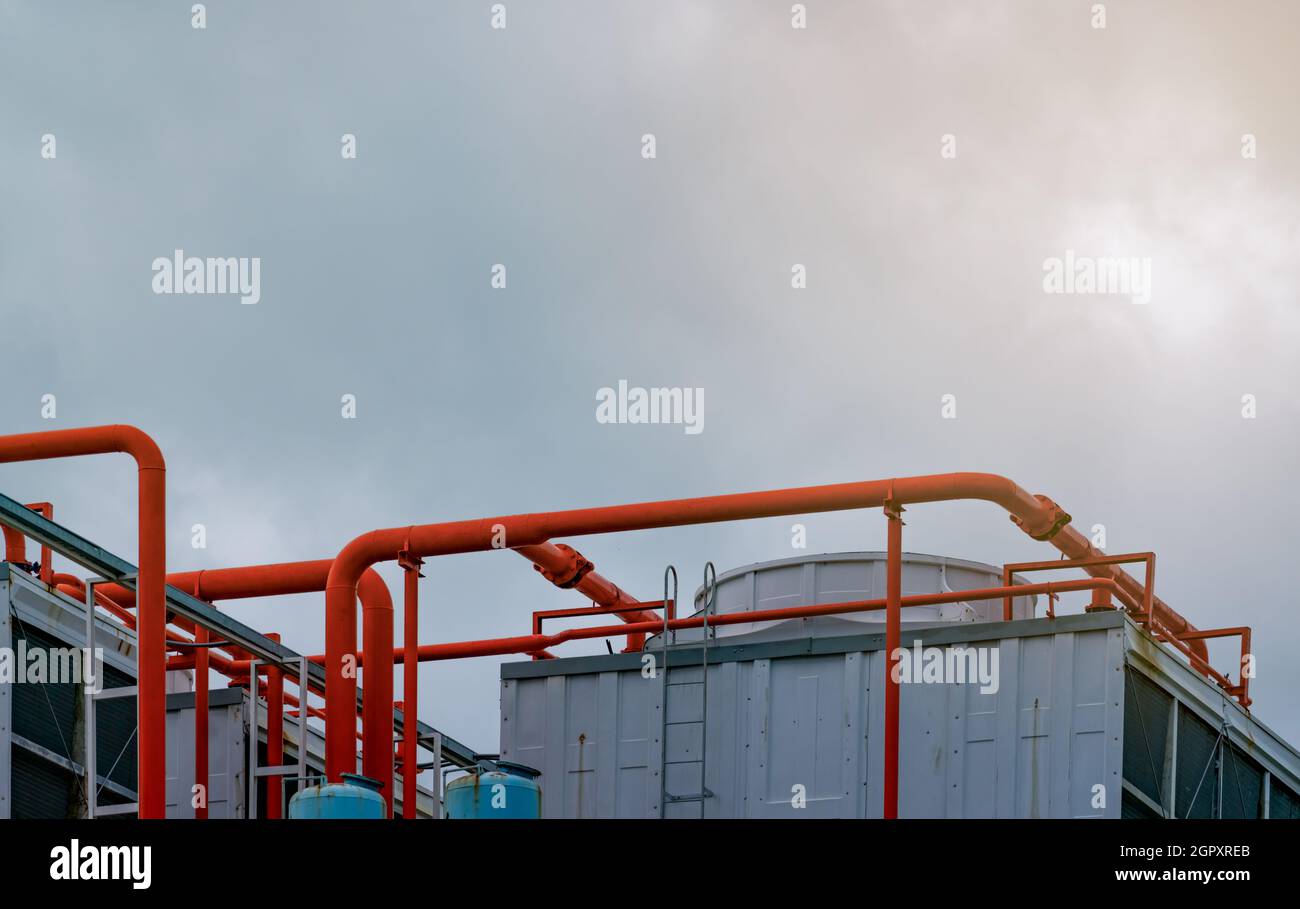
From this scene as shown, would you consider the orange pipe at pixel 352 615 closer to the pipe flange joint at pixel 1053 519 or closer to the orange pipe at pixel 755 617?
the orange pipe at pixel 755 617

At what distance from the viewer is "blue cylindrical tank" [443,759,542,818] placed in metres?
18.5

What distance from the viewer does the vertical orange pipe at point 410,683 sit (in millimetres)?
22659

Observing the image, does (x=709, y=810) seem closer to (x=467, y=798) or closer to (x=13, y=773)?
(x=467, y=798)

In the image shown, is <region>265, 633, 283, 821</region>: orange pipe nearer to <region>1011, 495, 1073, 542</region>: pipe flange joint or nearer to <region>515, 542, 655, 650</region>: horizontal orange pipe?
<region>515, 542, 655, 650</region>: horizontal orange pipe

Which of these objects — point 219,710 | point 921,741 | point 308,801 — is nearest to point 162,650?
point 308,801

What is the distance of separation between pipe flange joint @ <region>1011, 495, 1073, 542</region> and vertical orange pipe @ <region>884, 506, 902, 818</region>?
8.21 ft

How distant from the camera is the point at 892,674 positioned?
788 inches

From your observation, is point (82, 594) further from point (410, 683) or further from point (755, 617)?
point (755, 617)

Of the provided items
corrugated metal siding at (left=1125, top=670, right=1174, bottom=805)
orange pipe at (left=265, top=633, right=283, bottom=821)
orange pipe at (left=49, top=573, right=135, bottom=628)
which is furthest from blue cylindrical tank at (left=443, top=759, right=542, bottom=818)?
orange pipe at (left=49, top=573, right=135, bottom=628)

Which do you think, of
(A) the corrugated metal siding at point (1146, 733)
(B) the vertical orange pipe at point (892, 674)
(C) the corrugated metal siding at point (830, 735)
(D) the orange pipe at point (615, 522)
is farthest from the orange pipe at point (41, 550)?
(A) the corrugated metal siding at point (1146, 733)

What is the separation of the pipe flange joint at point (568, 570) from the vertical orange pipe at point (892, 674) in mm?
7082

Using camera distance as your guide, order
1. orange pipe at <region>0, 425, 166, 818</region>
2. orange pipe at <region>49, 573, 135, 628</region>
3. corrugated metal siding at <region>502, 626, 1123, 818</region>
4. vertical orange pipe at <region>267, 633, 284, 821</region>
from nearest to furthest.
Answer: orange pipe at <region>0, 425, 166, 818</region>, corrugated metal siding at <region>502, 626, 1123, 818</region>, vertical orange pipe at <region>267, 633, 284, 821</region>, orange pipe at <region>49, 573, 135, 628</region>

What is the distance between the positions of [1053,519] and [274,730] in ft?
32.9
